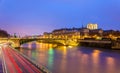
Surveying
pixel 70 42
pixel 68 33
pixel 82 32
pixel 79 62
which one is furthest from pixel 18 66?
pixel 68 33

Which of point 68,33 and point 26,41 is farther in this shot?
point 68,33

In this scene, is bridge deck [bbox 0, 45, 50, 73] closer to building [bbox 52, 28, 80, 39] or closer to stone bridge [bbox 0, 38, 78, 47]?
stone bridge [bbox 0, 38, 78, 47]

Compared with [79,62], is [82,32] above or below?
above

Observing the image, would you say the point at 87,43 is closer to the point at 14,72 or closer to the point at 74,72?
the point at 74,72

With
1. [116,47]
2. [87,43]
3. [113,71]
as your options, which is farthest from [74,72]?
[87,43]

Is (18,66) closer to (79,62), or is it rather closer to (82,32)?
(79,62)

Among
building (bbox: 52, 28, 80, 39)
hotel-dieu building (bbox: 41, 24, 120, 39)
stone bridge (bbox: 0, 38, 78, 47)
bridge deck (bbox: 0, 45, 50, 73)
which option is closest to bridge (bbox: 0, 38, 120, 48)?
stone bridge (bbox: 0, 38, 78, 47)

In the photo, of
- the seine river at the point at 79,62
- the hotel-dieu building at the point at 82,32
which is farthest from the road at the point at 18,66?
the hotel-dieu building at the point at 82,32

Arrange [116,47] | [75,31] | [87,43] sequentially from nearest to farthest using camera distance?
Answer: 1. [116,47]
2. [87,43]
3. [75,31]

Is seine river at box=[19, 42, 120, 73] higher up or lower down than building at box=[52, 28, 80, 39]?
lower down

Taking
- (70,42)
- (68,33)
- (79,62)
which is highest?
(68,33)

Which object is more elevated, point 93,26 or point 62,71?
point 93,26

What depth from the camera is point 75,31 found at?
11394 cm

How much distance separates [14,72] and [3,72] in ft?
2.32
